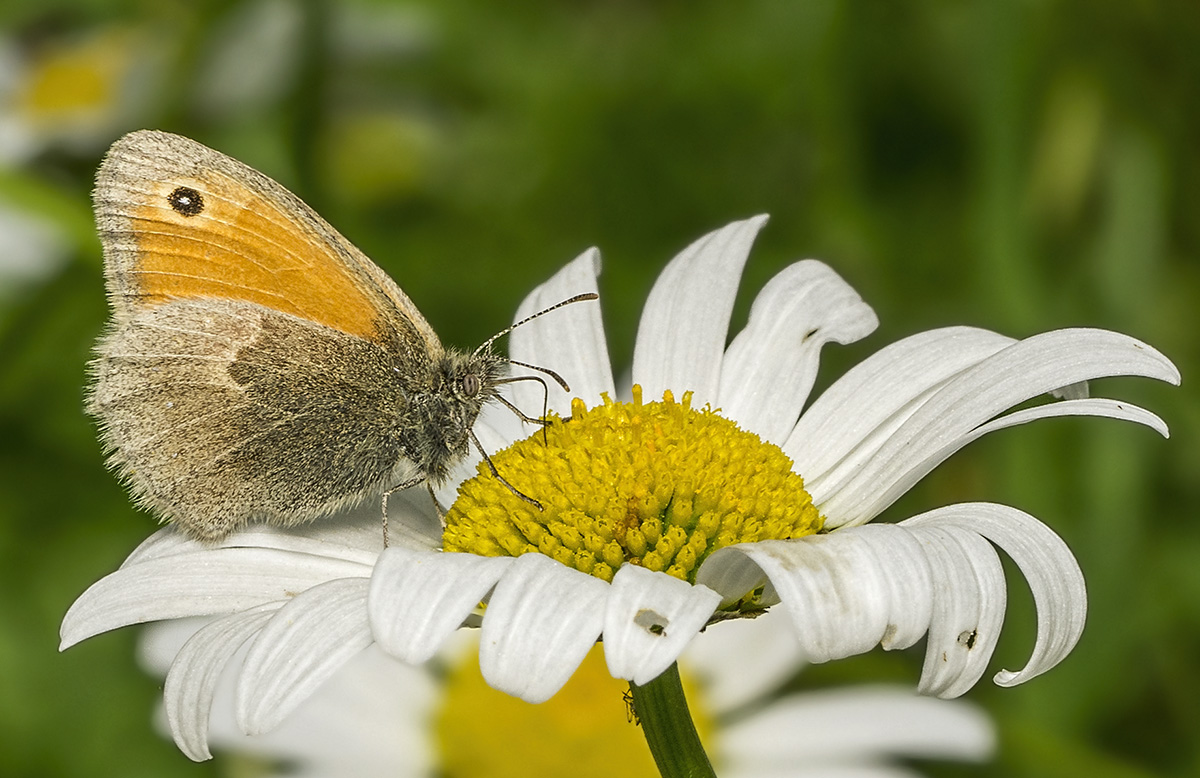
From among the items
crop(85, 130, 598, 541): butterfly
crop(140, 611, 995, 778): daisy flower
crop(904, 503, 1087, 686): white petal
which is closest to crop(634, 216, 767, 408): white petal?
crop(85, 130, 598, 541): butterfly

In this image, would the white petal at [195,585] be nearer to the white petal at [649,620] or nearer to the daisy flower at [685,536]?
the daisy flower at [685,536]

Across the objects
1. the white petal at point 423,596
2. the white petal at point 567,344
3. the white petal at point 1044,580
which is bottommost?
the white petal at point 423,596

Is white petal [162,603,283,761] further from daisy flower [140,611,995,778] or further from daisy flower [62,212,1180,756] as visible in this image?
daisy flower [140,611,995,778]

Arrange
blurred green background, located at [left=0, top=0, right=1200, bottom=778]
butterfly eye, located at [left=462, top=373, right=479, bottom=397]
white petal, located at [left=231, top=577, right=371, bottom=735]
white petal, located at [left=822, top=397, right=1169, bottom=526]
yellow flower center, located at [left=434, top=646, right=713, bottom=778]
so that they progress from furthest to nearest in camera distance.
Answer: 1. blurred green background, located at [left=0, top=0, right=1200, bottom=778]
2. yellow flower center, located at [left=434, top=646, right=713, bottom=778]
3. butterfly eye, located at [left=462, top=373, right=479, bottom=397]
4. white petal, located at [left=822, top=397, right=1169, bottom=526]
5. white petal, located at [left=231, top=577, right=371, bottom=735]

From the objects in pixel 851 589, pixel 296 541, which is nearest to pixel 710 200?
pixel 296 541

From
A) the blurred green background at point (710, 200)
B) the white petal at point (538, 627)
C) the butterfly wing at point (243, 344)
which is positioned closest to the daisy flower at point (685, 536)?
the white petal at point (538, 627)

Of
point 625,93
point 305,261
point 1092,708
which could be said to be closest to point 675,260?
point 305,261

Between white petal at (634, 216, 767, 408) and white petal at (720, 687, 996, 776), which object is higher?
white petal at (634, 216, 767, 408)
